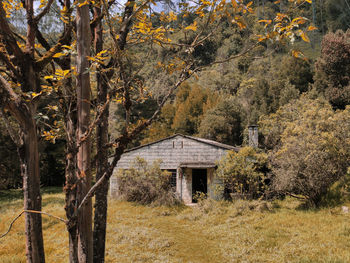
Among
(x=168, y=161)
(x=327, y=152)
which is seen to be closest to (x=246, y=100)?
(x=168, y=161)

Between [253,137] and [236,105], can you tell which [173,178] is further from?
[236,105]

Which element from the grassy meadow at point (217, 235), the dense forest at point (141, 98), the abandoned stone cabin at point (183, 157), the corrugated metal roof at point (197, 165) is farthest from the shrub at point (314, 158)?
the abandoned stone cabin at point (183, 157)

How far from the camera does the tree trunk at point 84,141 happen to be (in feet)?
8.11

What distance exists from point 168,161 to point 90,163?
1334cm

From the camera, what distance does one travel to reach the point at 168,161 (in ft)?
51.8

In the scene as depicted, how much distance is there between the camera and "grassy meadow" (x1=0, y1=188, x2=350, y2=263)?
6785mm

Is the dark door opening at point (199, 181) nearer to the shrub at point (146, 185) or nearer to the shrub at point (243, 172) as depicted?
the shrub at point (146, 185)

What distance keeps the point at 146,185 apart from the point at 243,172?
17.9ft

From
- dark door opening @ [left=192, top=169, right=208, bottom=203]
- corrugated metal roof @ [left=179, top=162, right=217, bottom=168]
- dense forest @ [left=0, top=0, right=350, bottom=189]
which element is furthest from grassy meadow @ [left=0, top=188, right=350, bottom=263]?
dense forest @ [left=0, top=0, right=350, bottom=189]

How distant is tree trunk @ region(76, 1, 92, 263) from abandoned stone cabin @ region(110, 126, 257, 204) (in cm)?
1254

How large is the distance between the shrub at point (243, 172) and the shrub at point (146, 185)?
3.12m

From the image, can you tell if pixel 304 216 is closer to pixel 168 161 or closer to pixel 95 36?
pixel 168 161

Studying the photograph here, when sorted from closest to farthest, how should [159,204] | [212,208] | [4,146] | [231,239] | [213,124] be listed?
[231,239] < [212,208] < [159,204] < [4,146] < [213,124]

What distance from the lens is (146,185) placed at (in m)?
14.4
